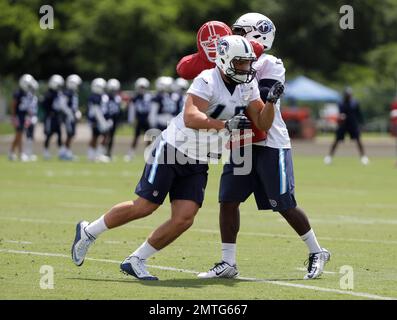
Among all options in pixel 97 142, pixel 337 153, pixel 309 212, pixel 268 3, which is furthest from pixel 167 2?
pixel 309 212

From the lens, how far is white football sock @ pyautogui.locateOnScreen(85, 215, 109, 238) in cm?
924

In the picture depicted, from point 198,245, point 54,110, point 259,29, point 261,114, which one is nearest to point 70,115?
point 54,110

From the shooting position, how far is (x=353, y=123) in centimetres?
2808

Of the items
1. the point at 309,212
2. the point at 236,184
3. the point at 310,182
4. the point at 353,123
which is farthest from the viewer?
the point at 353,123

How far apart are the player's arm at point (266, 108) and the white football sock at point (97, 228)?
1.54m

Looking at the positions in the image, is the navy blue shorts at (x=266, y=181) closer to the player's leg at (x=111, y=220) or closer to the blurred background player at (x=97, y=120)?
the player's leg at (x=111, y=220)

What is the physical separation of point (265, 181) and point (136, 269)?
1.34 m

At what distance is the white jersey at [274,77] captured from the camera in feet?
30.6

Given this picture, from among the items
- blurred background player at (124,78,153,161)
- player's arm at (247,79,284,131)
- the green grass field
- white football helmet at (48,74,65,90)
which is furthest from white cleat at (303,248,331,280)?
blurred background player at (124,78,153,161)

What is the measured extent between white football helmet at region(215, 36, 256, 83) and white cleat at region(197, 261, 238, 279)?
64.5 inches

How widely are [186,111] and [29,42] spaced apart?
5209 centimetres

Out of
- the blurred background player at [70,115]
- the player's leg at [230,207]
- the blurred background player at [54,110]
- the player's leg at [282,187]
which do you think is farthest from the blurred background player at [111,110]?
the player's leg at [282,187]

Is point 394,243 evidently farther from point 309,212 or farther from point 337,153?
point 337,153

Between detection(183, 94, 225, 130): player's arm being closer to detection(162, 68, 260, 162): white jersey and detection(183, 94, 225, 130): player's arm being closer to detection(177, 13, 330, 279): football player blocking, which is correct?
detection(162, 68, 260, 162): white jersey
